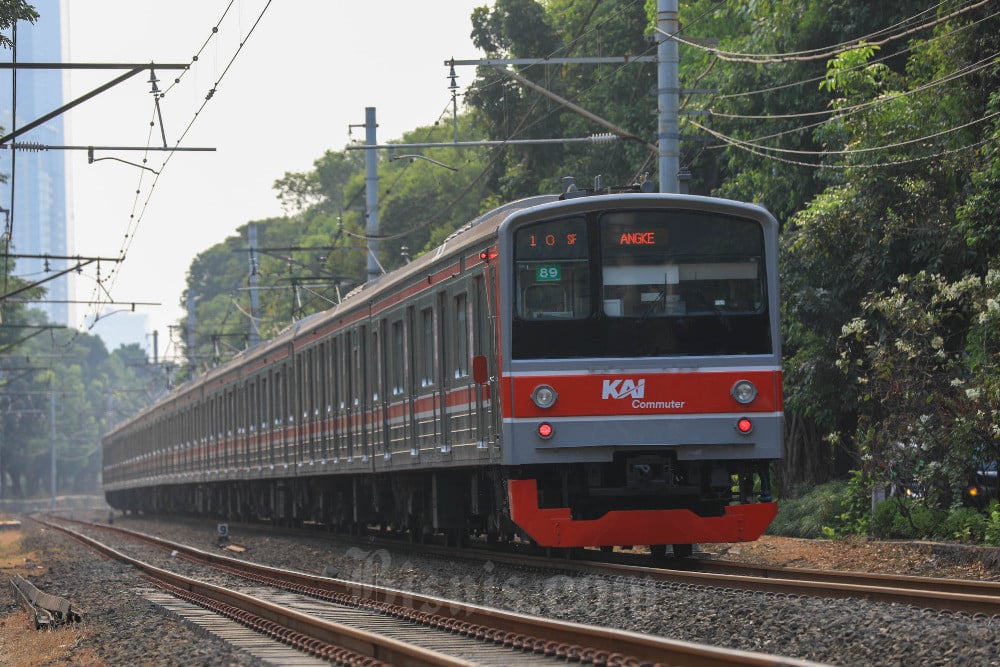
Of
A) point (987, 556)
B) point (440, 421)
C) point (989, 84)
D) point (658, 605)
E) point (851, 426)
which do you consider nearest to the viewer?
point (658, 605)

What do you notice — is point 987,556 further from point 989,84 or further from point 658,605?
point 989,84

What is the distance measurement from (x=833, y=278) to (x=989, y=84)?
147 inches

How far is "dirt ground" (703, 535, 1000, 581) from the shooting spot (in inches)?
499

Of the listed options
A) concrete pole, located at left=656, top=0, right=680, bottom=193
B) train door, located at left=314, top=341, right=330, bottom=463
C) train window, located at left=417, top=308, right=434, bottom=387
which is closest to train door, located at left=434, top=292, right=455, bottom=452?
train window, located at left=417, top=308, right=434, bottom=387

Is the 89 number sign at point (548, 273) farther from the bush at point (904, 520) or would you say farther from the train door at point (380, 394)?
the bush at point (904, 520)

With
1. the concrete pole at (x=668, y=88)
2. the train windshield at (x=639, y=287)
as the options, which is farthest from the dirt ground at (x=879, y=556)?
the concrete pole at (x=668, y=88)

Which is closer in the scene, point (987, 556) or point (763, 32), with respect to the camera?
point (987, 556)

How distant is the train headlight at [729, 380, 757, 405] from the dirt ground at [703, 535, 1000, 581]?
2.13 meters

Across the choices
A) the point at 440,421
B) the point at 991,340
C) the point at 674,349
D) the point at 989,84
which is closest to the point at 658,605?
the point at 674,349

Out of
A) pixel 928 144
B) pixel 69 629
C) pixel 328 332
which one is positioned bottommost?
pixel 69 629

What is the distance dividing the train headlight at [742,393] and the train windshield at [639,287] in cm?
29

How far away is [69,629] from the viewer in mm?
11867

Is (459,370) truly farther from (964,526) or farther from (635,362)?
(964,526)

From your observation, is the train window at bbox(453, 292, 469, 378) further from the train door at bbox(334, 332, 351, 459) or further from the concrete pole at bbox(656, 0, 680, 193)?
the train door at bbox(334, 332, 351, 459)
